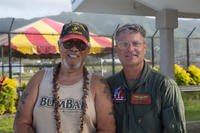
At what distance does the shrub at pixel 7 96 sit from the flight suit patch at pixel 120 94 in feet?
29.3

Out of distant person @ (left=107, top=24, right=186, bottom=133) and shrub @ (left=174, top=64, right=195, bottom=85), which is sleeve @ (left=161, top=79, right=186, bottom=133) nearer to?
distant person @ (left=107, top=24, right=186, bottom=133)

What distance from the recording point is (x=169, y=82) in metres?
2.68

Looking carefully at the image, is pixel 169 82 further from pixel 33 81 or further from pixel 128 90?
pixel 33 81

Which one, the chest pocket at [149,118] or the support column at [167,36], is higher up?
the support column at [167,36]

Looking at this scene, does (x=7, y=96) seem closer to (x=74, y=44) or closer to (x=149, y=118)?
(x=74, y=44)

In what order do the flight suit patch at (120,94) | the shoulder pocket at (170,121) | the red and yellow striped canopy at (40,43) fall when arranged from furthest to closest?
the red and yellow striped canopy at (40,43), the flight suit patch at (120,94), the shoulder pocket at (170,121)

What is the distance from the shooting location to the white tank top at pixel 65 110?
8.68ft

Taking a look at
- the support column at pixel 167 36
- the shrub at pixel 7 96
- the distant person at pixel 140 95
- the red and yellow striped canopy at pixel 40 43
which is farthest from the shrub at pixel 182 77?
the distant person at pixel 140 95

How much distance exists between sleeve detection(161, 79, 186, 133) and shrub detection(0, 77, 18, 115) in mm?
9095

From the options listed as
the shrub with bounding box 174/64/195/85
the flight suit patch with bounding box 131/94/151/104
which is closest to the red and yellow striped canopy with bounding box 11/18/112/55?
the shrub with bounding box 174/64/195/85

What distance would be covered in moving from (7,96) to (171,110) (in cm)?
921

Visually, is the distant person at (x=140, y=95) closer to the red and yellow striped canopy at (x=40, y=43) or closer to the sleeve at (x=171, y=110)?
the sleeve at (x=171, y=110)

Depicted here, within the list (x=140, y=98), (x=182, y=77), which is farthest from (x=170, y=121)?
(x=182, y=77)

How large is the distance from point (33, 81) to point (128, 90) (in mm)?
562
